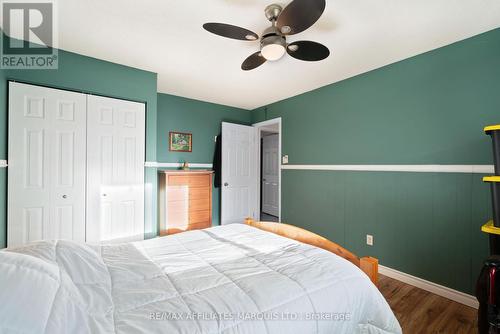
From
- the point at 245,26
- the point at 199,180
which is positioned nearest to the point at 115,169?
the point at 199,180

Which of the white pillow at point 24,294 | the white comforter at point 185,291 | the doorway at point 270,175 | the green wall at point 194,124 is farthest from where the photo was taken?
the doorway at point 270,175

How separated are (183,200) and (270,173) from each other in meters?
2.88

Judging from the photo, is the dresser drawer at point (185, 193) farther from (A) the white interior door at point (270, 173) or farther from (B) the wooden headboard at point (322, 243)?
(A) the white interior door at point (270, 173)

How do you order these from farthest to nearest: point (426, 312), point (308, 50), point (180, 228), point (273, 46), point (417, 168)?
point (180, 228) < point (417, 168) < point (426, 312) < point (308, 50) < point (273, 46)

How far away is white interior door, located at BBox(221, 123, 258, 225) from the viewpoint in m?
4.05

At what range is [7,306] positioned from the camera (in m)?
0.61

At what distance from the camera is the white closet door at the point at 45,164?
2152mm

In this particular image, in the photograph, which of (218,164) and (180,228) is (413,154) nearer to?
(218,164)

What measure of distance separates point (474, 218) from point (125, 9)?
3.29m

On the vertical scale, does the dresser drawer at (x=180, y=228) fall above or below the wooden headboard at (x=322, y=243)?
below

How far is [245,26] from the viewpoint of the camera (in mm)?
1895

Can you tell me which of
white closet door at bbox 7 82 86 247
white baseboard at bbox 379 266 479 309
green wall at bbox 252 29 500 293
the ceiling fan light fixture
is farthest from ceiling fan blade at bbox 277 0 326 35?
white baseboard at bbox 379 266 479 309

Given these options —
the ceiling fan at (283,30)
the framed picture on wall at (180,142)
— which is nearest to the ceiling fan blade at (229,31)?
the ceiling fan at (283,30)

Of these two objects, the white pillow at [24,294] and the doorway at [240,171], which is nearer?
the white pillow at [24,294]
